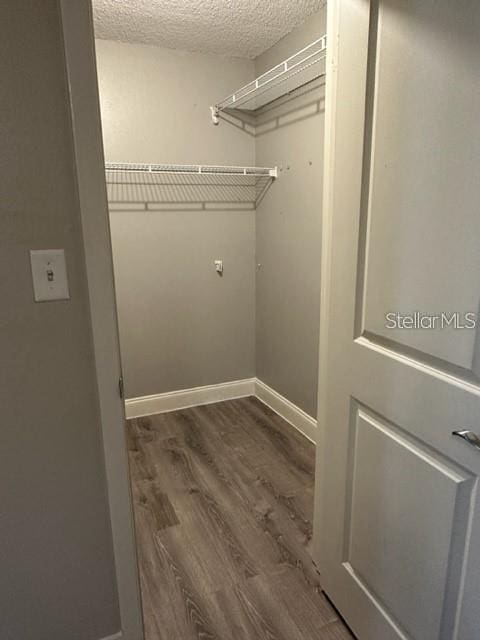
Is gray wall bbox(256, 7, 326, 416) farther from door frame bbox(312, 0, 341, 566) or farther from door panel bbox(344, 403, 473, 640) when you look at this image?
door panel bbox(344, 403, 473, 640)

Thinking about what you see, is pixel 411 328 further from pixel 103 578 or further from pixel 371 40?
pixel 103 578

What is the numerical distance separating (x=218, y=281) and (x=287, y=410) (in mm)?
1066

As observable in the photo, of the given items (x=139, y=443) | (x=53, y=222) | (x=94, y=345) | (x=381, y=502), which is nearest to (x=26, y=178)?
(x=53, y=222)

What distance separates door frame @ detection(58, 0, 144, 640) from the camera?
934mm

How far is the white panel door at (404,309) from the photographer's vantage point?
91 centimetres

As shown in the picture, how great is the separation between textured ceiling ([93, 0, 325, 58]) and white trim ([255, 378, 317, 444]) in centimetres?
231

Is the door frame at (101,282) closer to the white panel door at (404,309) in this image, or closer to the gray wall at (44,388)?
the gray wall at (44,388)

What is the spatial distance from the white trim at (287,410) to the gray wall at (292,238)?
49 mm

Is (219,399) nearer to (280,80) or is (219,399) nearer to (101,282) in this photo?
(280,80)

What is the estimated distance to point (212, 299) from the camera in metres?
3.15

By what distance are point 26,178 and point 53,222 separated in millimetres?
108

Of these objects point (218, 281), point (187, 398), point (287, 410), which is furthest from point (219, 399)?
point (218, 281)

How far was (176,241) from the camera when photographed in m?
2.95

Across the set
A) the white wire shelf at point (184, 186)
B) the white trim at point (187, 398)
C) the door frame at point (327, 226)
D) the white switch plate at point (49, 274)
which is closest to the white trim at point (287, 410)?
the white trim at point (187, 398)
